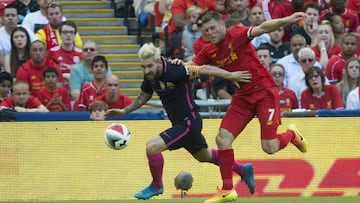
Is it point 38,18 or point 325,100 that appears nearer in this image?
point 325,100

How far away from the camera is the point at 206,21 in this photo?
530 inches

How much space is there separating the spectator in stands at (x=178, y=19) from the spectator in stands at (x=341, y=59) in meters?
2.27

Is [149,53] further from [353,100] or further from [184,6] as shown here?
[184,6]

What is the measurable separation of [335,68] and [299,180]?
125 inches

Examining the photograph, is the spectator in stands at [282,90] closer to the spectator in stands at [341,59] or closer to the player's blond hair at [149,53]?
the spectator in stands at [341,59]

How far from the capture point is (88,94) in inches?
675

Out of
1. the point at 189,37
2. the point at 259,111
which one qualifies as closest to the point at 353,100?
the point at 189,37

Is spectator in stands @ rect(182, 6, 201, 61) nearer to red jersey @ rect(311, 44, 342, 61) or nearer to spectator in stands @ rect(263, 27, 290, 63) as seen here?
spectator in stands @ rect(263, 27, 290, 63)

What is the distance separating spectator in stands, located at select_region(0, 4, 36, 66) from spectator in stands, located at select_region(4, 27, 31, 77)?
176 millimetres

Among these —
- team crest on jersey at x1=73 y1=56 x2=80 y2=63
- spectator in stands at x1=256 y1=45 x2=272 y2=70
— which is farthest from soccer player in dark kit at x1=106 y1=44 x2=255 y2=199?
team crest on jersey at x1=73 y1=56 x2=80 y2=63

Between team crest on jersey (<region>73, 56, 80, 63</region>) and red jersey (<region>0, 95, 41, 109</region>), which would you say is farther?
team crest on jersey (<region>73, 56, 80, 63</region>)

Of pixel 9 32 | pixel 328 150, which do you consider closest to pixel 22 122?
pixel 9 32

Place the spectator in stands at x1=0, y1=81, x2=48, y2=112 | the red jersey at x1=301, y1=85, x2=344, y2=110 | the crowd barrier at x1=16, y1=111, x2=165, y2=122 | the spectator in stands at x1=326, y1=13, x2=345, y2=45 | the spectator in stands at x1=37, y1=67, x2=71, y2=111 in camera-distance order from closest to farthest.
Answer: the crowd barrier at x1=16, y1=111, x2=165, y2=122
the spectator in stands at x1=0, y1=81, x2=48, y2=112
the spectator in stands at x1=37, y1=67, x2=71, y2=111
the red jersey at x1=301, y1=85, x2=344, y2=110
the spectator in stands at x1=326, y1=13, x2=345, y2=45

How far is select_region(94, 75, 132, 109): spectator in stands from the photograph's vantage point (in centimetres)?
1673
